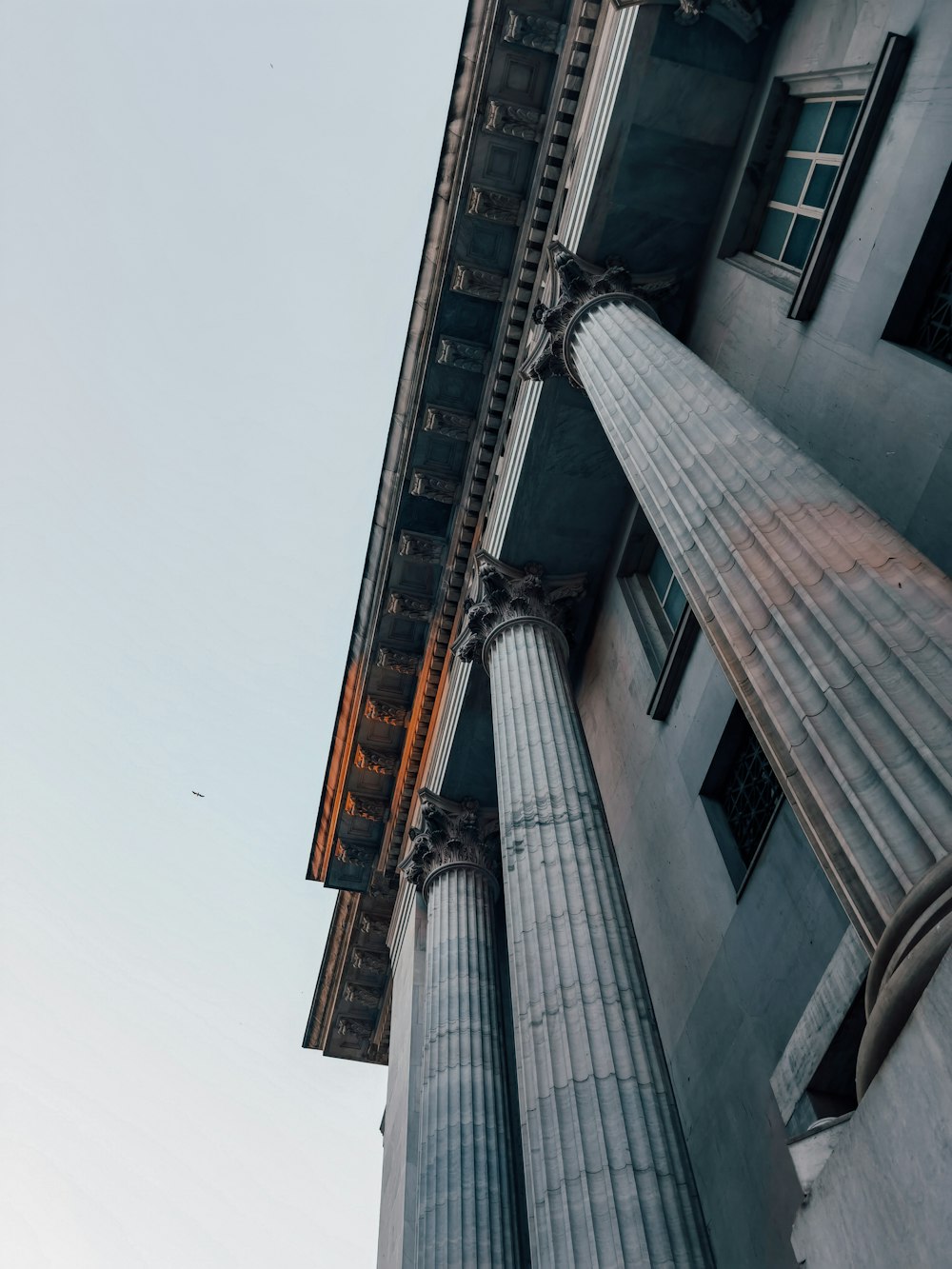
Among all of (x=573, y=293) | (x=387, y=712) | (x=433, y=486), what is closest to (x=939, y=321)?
(x=573, y=293)

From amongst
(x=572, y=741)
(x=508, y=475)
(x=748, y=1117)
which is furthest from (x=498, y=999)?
(x=508, y=475)

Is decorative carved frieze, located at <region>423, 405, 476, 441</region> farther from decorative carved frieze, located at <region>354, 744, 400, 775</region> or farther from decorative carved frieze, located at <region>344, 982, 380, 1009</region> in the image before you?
decorative carved frieze, located at <region>344, 982, 380, 1009</region>

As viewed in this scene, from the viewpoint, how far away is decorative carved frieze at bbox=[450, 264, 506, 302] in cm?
2495

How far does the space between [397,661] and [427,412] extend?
7838 millimetres

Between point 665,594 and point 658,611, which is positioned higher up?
point 665,594

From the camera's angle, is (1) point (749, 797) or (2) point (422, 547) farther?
(2) point (422, 547)

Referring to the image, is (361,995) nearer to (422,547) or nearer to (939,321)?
(422,547)

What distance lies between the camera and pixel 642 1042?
1287 centimetres

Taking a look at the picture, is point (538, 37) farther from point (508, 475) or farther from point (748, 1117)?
point (748, 1117)

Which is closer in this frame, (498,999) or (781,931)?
(781,931)

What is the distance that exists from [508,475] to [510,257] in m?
5.87

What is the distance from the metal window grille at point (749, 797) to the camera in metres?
15.3

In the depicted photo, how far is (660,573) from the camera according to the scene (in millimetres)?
22766

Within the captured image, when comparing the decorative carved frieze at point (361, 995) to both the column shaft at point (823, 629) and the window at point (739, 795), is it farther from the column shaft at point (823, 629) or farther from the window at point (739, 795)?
the column shaft at point (823, 629)
